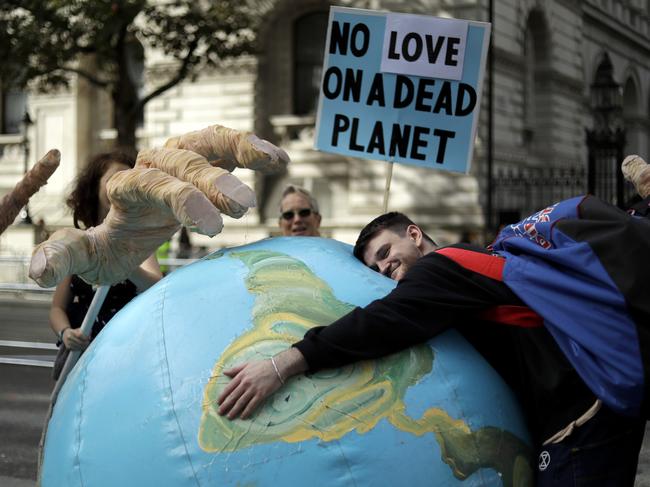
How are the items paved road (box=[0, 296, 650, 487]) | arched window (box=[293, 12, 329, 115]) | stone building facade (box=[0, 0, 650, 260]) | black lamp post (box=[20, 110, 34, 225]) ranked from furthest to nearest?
black lamp post (box=[20, 110, 34, 225]) → arched window (box=[293, 12, 329, 115]) → stone building facade (box=[0, 0, 650, 260]) → paved road (box=[0, 296, 650, 487])

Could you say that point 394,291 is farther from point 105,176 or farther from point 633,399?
point 105,176

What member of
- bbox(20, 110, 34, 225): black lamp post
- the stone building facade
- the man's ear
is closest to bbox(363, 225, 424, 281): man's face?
the man's ear

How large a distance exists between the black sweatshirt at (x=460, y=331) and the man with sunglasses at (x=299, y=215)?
3.49 meters

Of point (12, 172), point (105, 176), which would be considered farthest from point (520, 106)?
point (105, 176)

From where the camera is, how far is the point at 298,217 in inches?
255

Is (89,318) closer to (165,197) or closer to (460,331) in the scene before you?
(165,197)

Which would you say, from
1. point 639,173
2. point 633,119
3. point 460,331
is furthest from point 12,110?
point 460,331

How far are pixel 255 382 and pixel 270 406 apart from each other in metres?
0.08

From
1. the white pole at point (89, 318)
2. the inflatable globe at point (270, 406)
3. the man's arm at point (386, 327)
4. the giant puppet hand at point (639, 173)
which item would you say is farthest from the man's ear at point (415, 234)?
the giant puppet hand at point (639, 173)

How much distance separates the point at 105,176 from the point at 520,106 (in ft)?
75.6

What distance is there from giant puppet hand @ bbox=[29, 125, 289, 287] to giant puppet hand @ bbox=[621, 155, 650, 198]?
1.72 meters

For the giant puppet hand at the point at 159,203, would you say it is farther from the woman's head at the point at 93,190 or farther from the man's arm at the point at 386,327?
the woman's head at the point at 93,190

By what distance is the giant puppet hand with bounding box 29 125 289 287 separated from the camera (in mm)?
3031

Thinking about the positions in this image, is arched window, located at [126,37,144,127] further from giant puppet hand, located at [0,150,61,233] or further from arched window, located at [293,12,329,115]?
giant puppet hand, located at [0,150,61,233]
